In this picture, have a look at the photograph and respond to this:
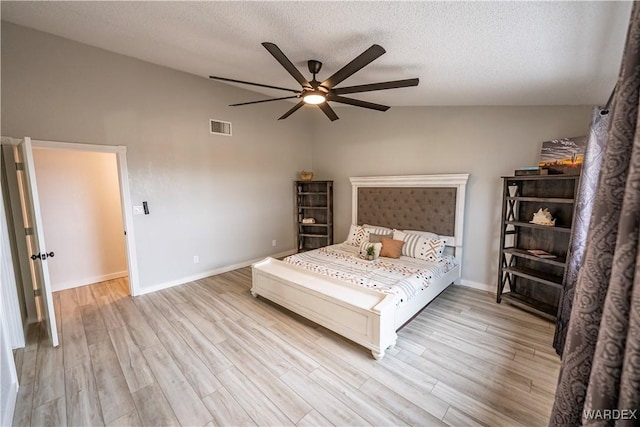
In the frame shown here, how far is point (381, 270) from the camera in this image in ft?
10.7

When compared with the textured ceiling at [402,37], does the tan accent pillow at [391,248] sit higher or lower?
lower

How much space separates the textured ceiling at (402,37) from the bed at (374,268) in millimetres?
1433

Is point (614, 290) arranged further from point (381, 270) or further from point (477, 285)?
point (477, 285)

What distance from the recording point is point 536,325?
285cm

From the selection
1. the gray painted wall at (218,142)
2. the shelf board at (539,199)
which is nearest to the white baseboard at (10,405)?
the gray painted wall at (218,142)

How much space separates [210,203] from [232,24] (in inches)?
109

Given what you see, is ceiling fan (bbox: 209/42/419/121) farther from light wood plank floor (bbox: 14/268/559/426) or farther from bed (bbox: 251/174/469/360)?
light wood plank floor (bbox: 14/268/559/426)

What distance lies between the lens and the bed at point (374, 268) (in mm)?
2463

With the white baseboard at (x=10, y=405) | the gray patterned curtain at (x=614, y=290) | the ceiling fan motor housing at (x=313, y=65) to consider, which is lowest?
the white baseboard at (x=10, y=405)

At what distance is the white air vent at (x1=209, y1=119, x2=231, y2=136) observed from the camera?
4230 mm

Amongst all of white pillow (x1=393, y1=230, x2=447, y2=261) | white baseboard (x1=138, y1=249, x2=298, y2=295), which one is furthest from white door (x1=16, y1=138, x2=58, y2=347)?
white pillow (x1=393, y1=230, x2=447, y2=261)

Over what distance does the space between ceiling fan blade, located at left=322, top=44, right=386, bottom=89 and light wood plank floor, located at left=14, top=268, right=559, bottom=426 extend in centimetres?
240

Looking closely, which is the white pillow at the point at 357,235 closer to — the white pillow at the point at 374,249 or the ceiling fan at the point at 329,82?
the white pillow at the point at 374,249

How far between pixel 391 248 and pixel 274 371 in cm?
226
